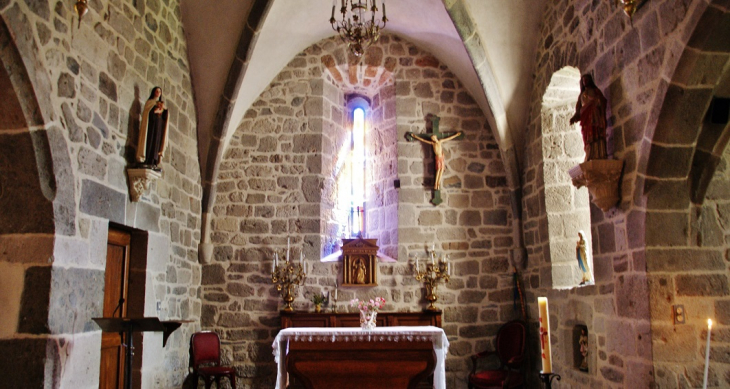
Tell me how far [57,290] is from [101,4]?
2.49 meters

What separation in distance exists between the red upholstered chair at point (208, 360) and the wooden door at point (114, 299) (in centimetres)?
117

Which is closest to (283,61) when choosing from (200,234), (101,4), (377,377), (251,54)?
(251,54)

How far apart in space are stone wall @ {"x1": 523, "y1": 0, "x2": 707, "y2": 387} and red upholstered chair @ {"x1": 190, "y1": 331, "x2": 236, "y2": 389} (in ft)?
12.1

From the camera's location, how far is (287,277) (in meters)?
7.70

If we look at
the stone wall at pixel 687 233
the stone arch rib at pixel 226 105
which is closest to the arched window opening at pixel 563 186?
the stone wall at pixel 687 233

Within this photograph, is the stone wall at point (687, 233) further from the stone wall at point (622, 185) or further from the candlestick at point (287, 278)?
the candlestick at point (287, 278)

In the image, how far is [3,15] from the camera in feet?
12.5

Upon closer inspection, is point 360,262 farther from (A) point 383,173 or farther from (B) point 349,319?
(A) point 383,173

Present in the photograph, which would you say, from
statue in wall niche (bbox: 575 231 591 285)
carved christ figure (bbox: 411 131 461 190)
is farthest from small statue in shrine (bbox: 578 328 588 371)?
carved christ figure (bbox: 411 131 461 190)

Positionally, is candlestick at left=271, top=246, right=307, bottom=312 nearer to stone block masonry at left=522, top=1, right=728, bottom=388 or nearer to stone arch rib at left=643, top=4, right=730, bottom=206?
stone block masonry at left=522, top=1, right=728, bottom=388

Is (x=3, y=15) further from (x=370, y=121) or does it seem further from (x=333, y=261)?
(x=370, y=121)

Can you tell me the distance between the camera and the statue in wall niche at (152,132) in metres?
5.50

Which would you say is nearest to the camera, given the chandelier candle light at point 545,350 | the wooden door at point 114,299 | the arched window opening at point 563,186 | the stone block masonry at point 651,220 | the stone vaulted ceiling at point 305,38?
the chandelier candle light at point 545,350

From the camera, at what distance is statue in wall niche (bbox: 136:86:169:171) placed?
18.0 ft
